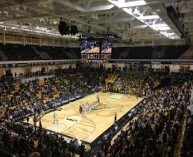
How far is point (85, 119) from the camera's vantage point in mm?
20203

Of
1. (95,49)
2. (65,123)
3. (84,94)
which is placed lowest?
(65,123)

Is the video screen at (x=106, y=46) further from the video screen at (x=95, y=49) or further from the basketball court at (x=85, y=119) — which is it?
the basketball court at (x=85, y=119)

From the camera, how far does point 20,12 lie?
11.8 meters

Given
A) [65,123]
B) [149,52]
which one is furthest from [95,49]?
[149,52]

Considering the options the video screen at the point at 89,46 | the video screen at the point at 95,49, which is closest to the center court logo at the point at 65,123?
the video screen at the point at 95,49

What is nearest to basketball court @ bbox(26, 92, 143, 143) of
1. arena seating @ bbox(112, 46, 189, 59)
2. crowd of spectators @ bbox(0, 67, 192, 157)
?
crowd of spectators @ bbox(0, 67, 192, 157)

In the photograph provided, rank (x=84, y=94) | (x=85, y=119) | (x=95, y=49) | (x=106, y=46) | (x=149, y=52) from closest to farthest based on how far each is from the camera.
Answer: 1. (x=95, y=49)
2. (x=106, y=46)
3. (x=85, y=119)
4. (x=84, y=94)
5. (x=149, y=52)

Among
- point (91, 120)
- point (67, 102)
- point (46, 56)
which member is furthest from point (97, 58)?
point (46, 56)

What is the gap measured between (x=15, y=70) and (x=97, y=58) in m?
16.0

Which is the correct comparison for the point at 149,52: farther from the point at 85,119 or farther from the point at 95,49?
the point at 85,119

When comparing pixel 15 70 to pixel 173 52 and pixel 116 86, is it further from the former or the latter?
pixel 173 52

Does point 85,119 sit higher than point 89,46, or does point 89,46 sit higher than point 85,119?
point 89,46

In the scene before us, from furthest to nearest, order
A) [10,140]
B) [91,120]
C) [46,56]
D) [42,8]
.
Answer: [46,56]
[91,120]
[10,140]
[42,8]

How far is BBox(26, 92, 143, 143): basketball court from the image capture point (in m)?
16.7
